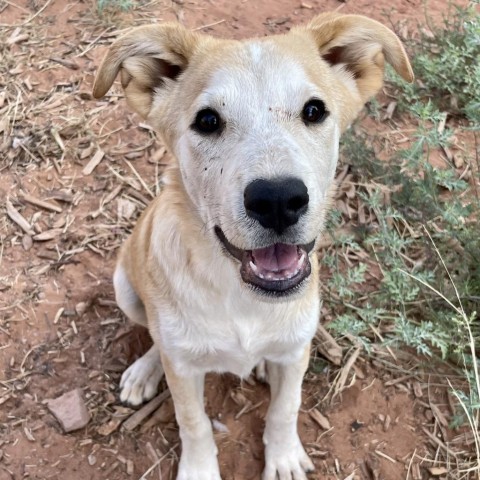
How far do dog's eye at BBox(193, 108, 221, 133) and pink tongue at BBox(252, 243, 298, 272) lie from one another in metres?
0.52

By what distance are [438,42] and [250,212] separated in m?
3.46

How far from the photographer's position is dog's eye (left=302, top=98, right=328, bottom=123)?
2529 mm

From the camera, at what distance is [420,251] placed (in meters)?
4.24

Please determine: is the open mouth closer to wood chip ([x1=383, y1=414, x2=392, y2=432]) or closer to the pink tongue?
the pink tongue

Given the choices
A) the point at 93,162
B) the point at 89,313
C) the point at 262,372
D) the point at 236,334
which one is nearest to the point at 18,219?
the point at 93,162

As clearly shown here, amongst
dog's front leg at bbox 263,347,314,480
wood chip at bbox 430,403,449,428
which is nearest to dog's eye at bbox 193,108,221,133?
dog's front leg at bbox 263,347,314,480

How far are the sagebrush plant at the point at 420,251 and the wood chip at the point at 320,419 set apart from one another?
19.2 inches

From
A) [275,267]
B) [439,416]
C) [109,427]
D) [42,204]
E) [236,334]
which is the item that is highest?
[275,267]

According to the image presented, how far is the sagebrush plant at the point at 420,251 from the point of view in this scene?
349 centimetres

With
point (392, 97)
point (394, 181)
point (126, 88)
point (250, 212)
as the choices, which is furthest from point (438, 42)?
point (250, 212)

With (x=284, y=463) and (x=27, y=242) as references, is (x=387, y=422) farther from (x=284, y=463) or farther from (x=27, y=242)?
(x=27, y=242)

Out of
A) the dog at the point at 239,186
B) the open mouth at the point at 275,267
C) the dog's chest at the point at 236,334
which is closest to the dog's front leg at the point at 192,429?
the dog at the point at 239,186

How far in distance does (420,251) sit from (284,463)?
5.57ft

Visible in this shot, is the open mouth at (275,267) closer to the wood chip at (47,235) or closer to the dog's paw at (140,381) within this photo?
the dog's paw at (140,381)
